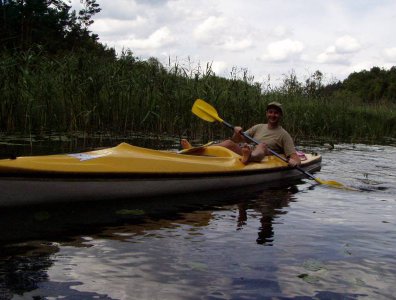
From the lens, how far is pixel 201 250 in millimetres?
2982

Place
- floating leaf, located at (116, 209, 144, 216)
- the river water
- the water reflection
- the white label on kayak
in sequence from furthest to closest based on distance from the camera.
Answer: the white label on kayak < floating leaf, located at (116, 209, 144, 216) < the water reflection < the river water

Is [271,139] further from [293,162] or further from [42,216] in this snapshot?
[42,216]

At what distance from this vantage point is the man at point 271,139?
18.8ft

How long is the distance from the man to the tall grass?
245cm

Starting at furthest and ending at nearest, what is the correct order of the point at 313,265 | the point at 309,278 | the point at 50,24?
the point at 50,24, the point at 313,265, the point at 309,278

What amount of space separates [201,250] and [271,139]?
3.36 metres

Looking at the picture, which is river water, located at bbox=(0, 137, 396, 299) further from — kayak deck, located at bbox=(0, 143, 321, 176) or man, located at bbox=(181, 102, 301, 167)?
man, located at bbox=(181, 102, 301, 167)

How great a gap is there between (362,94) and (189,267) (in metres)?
44.9

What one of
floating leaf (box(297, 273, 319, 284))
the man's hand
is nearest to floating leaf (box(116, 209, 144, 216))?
floating leaf (box(297, 273, 319, 284))

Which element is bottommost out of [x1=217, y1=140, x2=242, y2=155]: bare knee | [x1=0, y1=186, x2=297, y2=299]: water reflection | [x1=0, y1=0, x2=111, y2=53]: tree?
[x1=0, y1=186, x2=297, y2=299]: water reflection

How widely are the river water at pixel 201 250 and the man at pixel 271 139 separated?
40.5 inches

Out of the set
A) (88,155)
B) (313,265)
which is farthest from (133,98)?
(313,265)

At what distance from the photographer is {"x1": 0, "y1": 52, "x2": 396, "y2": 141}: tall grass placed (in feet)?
22.8

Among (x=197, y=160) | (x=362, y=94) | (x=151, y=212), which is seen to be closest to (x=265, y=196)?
(x=197, y=160)
